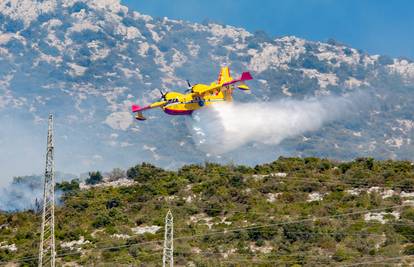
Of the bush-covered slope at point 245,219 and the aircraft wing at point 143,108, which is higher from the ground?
the aircraft wing at point 143,108

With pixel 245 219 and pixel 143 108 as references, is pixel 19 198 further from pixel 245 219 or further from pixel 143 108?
pixel 245 219

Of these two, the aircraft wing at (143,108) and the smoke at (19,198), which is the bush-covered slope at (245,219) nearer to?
the aircraft wing at (143,108)

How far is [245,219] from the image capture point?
4281 inches

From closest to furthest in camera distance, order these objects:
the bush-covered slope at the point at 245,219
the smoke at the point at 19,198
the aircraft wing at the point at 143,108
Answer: the bush-covered slope at the point at 245,219
the aircraft wing at the point at 143,108
the smoke at the point at 19,198

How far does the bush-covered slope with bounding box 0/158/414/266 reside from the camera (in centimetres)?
9612

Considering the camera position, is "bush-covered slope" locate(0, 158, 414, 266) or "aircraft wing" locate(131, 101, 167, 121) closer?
"bush-covered slope" locate(0, 158, 414, 266)

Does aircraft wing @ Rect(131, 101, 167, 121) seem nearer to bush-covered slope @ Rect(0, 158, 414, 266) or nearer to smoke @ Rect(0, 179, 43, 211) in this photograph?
bush-covered slope @ Rect(0, 158, 414, 266)

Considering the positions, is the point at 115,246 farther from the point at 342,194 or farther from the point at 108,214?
the point at 342,194

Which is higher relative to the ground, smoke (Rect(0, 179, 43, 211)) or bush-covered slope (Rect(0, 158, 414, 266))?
smoke (Rect(0, 179, 43, 211))

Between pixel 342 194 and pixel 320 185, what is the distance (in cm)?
445

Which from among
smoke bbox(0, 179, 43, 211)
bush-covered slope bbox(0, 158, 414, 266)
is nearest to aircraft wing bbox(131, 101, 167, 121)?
bush-covered slope bbox(0, 158, 414, 266)

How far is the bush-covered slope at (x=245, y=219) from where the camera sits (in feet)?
315

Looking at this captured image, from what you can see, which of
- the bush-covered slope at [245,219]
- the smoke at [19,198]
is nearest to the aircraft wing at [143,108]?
the bush-covered slope at [245,219]

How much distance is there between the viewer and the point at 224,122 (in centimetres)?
18112
